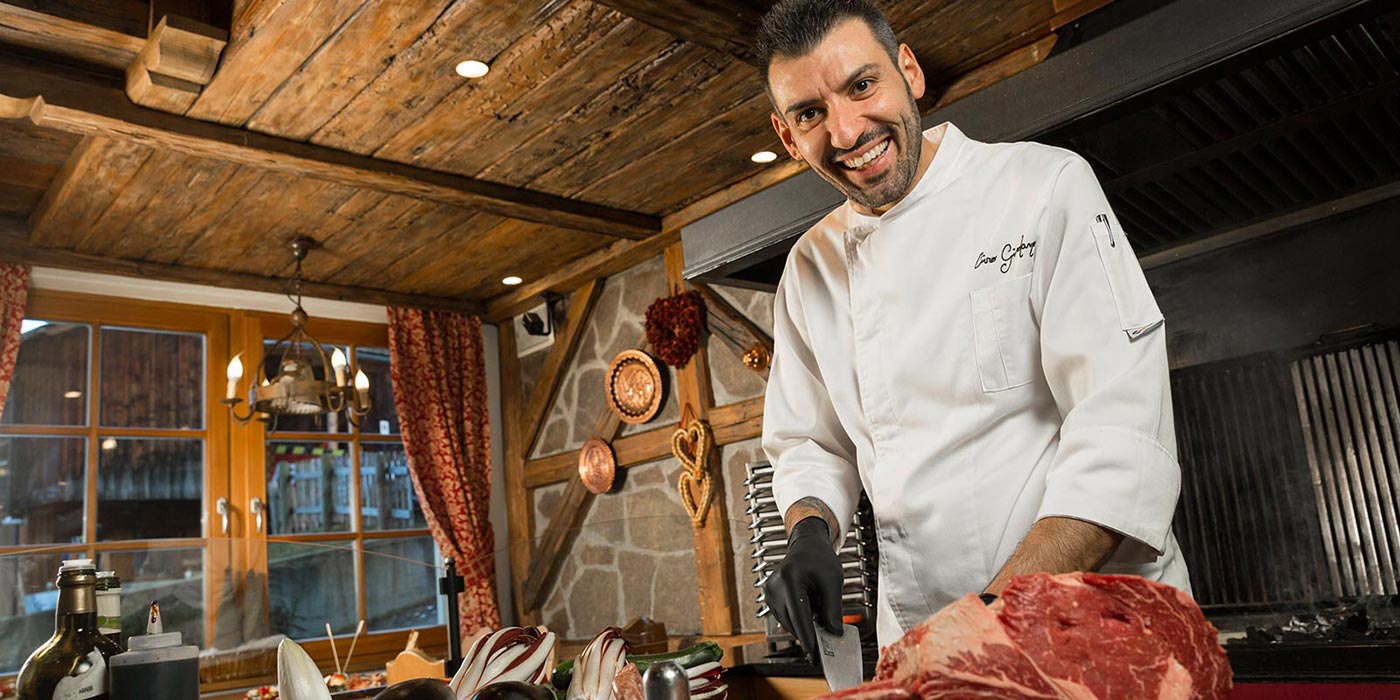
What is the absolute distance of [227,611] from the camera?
2652 millimetres

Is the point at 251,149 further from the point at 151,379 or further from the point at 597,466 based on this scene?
the point at 597,466

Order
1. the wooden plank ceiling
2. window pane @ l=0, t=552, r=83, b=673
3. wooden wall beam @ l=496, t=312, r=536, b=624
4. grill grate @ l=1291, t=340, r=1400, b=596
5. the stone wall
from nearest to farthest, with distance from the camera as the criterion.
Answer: grill grate @ l=1291, t=340, r=1400, b=596 < window pane @ l=0, t=552, r=83, b=673 < the wooden plank ceiling < the stone wall < wooden wall beam @ l=496, t=312, r=536, b=624

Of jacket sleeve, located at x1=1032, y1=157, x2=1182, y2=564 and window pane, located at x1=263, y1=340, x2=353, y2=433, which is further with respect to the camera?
window pane, located at x1=263, y1=340, x2=353, y2=433

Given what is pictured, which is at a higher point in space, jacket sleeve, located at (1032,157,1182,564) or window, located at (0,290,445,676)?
window, located at (0,290,445,676)

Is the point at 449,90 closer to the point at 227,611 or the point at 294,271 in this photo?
the point at 227,611

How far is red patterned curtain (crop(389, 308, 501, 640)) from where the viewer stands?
5.30 meters

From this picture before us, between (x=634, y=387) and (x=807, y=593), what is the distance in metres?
3.90

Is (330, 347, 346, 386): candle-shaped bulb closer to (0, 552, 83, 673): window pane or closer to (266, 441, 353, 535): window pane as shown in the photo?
(266, 441, 353, 535): window pane

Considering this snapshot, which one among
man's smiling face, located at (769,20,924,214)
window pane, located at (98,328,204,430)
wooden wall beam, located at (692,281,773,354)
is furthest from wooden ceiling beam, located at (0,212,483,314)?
man's smiling face, located at (769,20,924,214)

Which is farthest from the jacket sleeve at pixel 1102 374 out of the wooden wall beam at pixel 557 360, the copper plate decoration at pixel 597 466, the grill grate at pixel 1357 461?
the wooden wall beam at pixel 557 360

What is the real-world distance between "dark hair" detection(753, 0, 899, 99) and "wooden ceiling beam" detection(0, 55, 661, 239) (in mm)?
2643

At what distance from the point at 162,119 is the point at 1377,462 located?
346 centimetres

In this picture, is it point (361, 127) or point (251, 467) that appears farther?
point (251, 467)

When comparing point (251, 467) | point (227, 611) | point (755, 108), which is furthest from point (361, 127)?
point (251, 467)
